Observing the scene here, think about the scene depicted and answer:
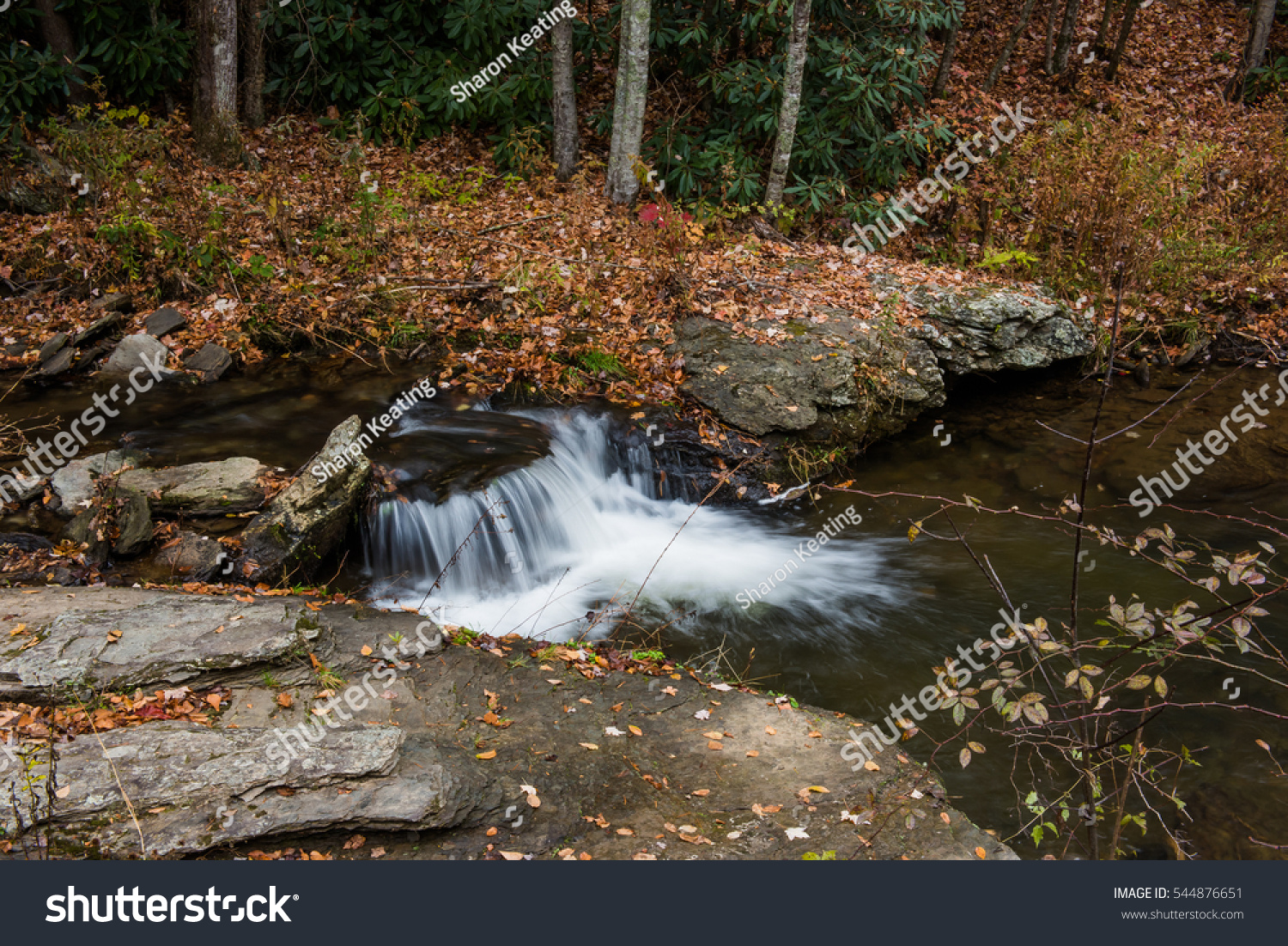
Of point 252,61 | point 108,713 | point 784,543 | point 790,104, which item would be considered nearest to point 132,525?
point 108,713

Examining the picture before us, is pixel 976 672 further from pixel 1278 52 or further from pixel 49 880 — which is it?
pixel 1278 52

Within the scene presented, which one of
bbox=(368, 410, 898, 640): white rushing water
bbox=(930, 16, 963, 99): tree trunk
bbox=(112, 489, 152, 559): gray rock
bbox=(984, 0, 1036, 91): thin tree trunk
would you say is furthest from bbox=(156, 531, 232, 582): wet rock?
bbox=(984, 0, 1036, 91): thin tree trunk

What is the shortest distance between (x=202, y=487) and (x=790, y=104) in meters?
8.24

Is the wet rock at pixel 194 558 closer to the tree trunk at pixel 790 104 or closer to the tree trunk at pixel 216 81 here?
the tree trunk at pixel 216 81

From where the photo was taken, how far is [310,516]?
5.85m

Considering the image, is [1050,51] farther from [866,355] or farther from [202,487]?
[202,487]

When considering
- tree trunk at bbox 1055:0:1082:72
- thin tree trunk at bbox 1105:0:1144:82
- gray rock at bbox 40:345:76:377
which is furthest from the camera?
thin tree trunk at bbox 1105:0:1144:82

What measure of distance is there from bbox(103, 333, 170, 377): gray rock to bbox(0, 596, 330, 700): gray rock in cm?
445

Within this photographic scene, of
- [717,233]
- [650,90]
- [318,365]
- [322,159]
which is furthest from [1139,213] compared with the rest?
[322,159]

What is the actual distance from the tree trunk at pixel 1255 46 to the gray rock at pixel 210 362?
55.9 ft

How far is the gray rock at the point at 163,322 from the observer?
8.52m

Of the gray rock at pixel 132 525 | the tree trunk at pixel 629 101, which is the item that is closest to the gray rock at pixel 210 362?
the gray rock at pixel 132 525

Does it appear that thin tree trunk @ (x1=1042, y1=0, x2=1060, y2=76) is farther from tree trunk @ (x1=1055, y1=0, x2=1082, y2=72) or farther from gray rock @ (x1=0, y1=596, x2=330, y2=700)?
gray rock @ (x1=0, y1=596, x2=330, y2=700)

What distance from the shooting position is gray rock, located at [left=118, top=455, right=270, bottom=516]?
5797 millimetres
